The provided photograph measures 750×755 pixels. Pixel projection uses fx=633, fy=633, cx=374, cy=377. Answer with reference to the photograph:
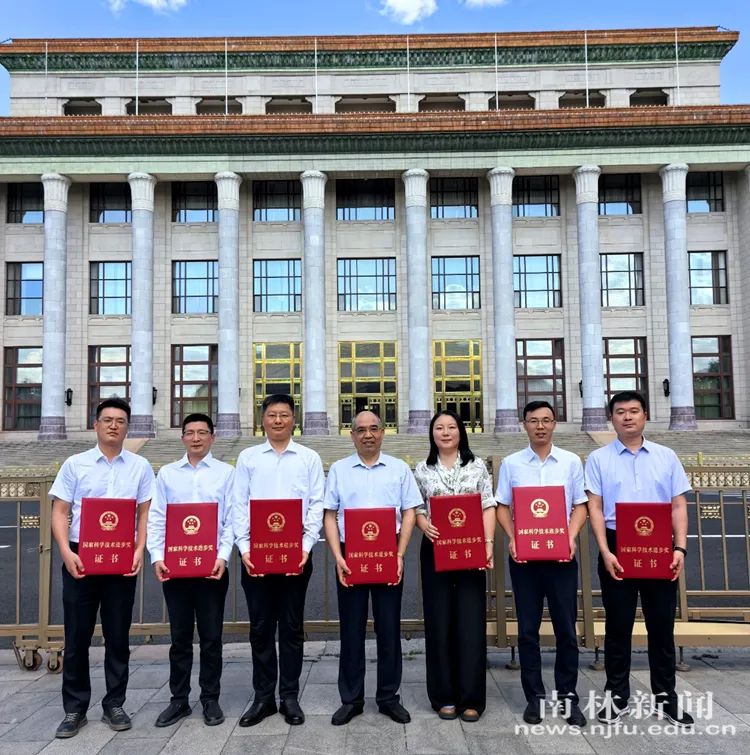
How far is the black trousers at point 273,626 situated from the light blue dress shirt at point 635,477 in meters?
2.24

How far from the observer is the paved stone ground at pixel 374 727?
13.7 ft

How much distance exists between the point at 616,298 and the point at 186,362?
21.7m

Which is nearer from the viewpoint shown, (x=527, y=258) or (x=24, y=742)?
(x=24, y=742)

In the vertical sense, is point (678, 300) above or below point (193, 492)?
above

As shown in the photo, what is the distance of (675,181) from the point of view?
29438mm

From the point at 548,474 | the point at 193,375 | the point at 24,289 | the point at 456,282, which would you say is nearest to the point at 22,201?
the point at 24,289

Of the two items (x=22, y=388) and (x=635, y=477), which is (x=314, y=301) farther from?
(x=635, y=477)

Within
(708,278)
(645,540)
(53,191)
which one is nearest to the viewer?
(645,540)

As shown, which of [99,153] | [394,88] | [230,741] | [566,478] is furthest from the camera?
[394,88]

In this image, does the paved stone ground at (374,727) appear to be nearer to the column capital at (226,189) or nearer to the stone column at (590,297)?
the stone column at (590,297)

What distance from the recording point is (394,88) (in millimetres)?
34062

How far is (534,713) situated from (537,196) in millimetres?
30646

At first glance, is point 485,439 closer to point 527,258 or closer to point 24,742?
point 527,258

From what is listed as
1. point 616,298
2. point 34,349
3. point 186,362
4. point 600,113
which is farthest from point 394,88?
point 34,349
